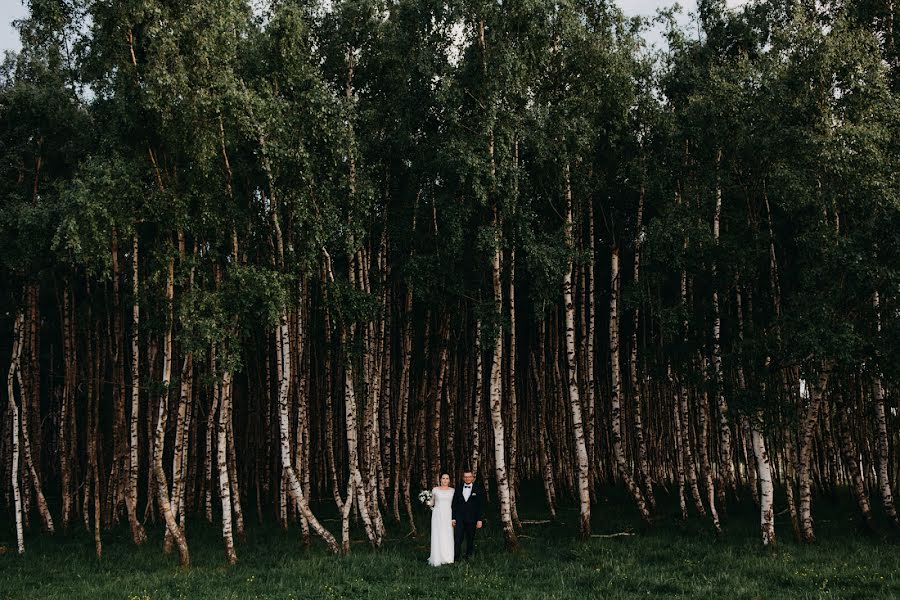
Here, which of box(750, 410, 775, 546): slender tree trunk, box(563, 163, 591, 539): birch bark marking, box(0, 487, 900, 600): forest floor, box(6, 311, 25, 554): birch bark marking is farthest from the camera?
box(563, 163, 591, 539): birch bark marking

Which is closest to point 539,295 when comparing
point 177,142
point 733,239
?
point 733,239

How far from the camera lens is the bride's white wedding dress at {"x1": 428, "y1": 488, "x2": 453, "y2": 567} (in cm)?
1373

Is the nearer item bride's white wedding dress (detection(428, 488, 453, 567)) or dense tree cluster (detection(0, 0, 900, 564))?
bride's white wedding dress (detection(428, 488, 453, 567))

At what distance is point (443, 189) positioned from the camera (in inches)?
661

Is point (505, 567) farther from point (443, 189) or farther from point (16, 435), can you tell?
point (16, 435)

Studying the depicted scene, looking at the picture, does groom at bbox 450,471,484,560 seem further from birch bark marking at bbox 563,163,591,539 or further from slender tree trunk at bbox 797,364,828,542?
slender tree trunk at bbox 797,364,828,542

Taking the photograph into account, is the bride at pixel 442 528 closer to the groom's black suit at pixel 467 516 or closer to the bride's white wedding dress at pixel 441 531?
the bride's white wedding dress at pixel 441 531

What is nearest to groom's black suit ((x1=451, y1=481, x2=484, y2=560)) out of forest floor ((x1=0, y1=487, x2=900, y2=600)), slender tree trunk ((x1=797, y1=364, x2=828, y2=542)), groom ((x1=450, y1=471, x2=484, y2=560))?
groom ((x1=450, y1=471, x2=484, y2=560))

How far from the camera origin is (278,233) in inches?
603

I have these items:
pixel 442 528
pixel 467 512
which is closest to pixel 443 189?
pixel 467 512

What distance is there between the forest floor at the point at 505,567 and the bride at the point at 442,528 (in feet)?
1.21

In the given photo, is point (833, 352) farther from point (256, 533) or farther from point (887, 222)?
point (256, 533)

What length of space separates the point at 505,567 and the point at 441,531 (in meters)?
1.39

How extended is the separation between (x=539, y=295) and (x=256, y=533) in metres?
9.52
